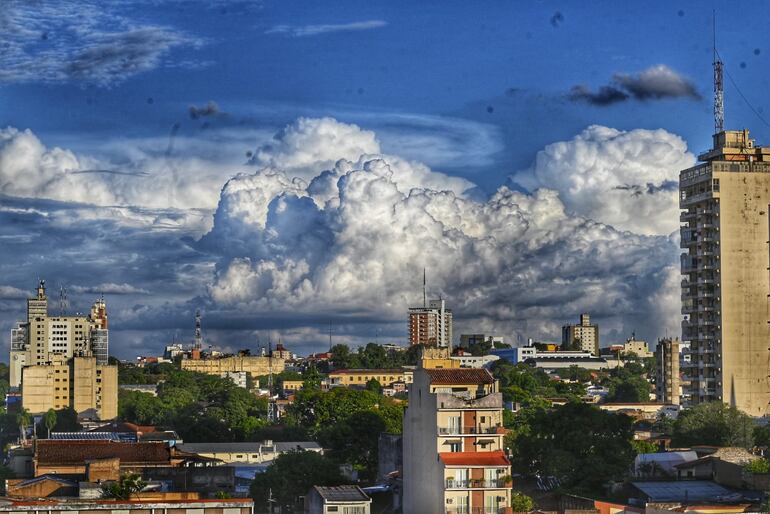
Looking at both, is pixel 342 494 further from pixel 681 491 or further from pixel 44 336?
pixel 44 336

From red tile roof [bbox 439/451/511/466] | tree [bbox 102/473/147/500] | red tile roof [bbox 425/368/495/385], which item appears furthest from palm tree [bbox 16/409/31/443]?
red tile roof [bbox 439/451/511/466]

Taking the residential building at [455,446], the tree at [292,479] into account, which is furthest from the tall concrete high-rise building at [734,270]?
the tree at [292,479]

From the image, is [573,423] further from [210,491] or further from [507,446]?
[210,491]

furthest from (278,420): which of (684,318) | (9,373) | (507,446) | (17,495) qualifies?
(9,373)

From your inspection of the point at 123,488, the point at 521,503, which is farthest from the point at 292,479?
the point at 123,488

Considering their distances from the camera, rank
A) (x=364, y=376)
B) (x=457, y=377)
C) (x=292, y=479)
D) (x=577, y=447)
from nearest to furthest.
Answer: (x=457, y=377) → (x=292, y=479) → (x=577, y=447) → (x=364, y=376)

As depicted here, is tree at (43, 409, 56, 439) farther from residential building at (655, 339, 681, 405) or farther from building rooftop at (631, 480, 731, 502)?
residential building at (655, 339, 681, 405)

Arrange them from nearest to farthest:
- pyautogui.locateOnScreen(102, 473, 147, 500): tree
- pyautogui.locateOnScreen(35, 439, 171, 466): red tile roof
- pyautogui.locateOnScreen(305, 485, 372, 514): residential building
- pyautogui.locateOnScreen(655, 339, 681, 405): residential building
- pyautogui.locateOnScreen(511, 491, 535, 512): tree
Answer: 1. pyautogui.locateOnScreen(102, 473, 147, 500): tree
2. pyautogui.locateOnScreen(305, 485, 372, 514): residential building
3. pyautogui.locateOnScreen(511, 491, 535, 512): tree
4. pyautogui.locateOnScreen(35, 439, 171, 466): red tile roof
5. pyautogui.locateOnScreen(655, 339, 681, 405): residential building
